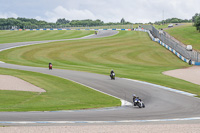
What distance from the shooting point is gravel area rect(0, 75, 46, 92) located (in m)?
24.6

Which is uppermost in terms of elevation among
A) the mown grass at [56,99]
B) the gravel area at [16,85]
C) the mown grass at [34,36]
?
the mown grass at [34,36]

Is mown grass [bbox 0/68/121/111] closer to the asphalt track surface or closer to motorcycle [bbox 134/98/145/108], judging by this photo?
the asphalt track surface

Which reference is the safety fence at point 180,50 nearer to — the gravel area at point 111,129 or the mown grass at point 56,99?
the mown grass at point 56,99

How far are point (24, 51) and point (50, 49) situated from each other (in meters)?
5.66

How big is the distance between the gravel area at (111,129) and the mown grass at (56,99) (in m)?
4.96

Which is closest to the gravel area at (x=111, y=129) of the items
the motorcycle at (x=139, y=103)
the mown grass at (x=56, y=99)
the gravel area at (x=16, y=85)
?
the mown grass at (x=56, y=99)

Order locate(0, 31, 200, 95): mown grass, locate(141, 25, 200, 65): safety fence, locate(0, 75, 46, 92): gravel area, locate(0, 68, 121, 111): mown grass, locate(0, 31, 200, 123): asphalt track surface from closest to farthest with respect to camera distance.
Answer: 1. locate(0, 31, 200, 123): asphalt track surface
2. locate(0, 68, 121, 111): mown grass
3. locate(0, 75, 46, 92): gravel area
4. locate(0, 31, 200, 95): mown grass
5. locate(141, 25, 200, 65): safety fence

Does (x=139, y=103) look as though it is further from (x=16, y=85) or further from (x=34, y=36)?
(x=34, y=36)

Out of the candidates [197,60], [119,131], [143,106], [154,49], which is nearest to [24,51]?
[154,49]

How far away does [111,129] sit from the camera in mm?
13297

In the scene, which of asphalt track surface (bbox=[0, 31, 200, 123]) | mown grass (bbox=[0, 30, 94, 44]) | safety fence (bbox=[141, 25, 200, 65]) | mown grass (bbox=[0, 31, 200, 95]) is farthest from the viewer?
mown grass (bbox=[0, 30, 94, 44])

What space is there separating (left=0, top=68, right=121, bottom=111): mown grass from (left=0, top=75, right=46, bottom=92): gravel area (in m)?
0.83

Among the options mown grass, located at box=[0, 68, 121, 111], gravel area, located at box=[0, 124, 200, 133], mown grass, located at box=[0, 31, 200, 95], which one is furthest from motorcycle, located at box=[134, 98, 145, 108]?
mown grass, located at box=[0, 31, 200, 95]

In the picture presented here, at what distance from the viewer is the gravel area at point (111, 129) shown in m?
12.9
